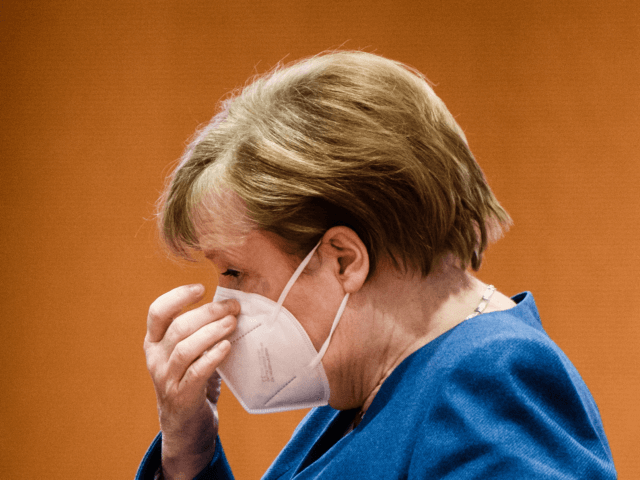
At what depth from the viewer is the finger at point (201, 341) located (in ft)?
2.72

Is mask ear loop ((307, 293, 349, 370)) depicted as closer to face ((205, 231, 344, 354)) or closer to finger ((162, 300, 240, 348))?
face ((205, 231, 344, 354))

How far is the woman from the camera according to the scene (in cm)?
65

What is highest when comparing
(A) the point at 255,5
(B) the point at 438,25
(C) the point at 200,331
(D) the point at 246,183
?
(A) the point at 255,5

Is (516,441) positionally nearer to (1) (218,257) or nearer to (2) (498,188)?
(1) (218,257)

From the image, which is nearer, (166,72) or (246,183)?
(246,183)

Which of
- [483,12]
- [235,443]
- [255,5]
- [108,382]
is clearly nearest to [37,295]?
[108,382]

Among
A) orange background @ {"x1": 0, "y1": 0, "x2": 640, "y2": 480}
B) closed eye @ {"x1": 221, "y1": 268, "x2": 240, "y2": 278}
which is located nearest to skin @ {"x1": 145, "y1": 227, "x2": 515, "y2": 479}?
closed eye @ {"x1": 221, "y1": 268, "x2": 240, "y2": 278}

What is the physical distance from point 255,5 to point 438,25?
0.52 metres

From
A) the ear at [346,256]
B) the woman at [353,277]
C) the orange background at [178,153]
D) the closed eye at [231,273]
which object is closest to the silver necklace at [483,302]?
the woman at [353,277]

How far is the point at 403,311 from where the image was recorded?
2.56 feet

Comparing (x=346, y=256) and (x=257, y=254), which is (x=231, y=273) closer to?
(x=257, y=254)

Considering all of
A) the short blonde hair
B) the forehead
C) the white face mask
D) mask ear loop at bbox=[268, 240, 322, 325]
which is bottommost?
the white face mask

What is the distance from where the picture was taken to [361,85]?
2.46 feet

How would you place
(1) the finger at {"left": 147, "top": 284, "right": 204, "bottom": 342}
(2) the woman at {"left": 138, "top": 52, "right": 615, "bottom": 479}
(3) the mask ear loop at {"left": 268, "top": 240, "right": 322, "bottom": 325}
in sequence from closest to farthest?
1. (2) the woman at {"left": 138, "top": 52, "right": 615, "bottom": 479}
2. (3) the mask ear loop at {"left": 268, "top": 240, "right": 322, "bottom": 325}
3. (1) the finger at {"left": 147, "top": 284, "right": 204, "bottom": 342}
